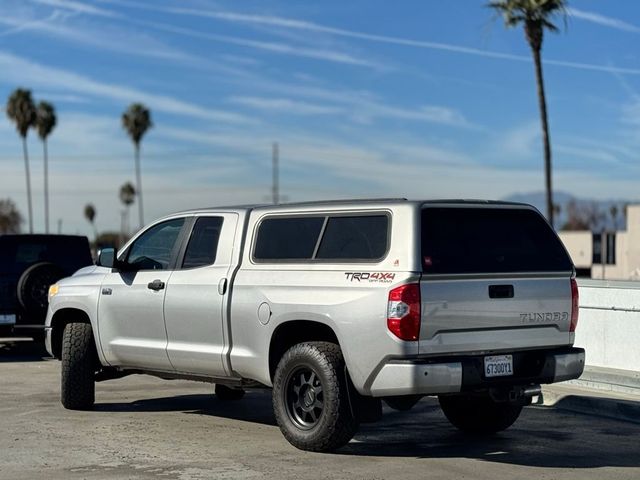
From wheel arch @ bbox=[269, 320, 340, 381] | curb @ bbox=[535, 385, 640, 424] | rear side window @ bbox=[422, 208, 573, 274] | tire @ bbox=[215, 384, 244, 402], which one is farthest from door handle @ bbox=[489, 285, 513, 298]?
tire @ bbox=[215, 384, 244, 402]

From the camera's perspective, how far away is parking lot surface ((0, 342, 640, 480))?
7.58 meters

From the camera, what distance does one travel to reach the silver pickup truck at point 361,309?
25.0 ft

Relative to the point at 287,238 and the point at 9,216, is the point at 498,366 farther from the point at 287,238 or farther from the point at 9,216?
the point at 9,216

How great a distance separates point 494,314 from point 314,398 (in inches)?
61.8

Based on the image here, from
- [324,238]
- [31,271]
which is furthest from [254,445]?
[31,271]

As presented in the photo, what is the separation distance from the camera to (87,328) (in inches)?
412

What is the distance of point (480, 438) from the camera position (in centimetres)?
915

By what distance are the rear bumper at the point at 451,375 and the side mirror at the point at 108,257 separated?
3.50 meters

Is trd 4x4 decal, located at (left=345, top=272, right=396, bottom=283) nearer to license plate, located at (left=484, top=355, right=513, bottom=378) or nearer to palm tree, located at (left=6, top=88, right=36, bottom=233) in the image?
license plate, located at (left=484, top=355, right=513, bottom=378)

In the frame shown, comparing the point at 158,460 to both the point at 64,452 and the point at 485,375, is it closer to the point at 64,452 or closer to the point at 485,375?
the point at 64,452

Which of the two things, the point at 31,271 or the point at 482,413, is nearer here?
the point at 482,413

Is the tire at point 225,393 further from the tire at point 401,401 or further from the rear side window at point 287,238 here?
the tire at point 401,401

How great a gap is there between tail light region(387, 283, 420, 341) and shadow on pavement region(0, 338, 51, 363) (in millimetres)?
9420

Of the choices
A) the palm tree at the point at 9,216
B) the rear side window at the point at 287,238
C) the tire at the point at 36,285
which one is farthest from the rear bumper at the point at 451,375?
the palm tree at the point at 9,216
